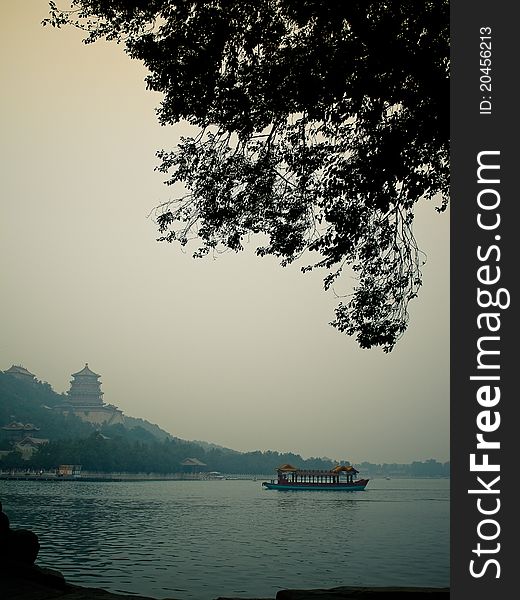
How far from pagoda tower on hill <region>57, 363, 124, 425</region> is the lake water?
199 feet

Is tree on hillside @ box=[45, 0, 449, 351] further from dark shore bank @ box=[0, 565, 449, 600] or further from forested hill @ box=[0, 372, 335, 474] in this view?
forested hill @ box=[0, 372, 335, 474]

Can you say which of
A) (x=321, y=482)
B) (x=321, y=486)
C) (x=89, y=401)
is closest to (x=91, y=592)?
(x=321, y=486)

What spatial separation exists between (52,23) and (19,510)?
124 feet

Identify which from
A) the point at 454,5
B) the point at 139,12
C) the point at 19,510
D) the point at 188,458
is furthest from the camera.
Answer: the point at 188,458

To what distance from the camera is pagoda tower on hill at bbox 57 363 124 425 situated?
107 m

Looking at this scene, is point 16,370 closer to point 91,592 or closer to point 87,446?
point 87,446

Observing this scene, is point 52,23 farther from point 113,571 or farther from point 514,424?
point 113,571

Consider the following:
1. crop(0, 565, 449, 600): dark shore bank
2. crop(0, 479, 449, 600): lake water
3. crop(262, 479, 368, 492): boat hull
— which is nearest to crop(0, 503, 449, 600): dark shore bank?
crop(0, 565, 449, 600): dark shore bank

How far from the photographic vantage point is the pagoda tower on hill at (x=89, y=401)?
106750mm

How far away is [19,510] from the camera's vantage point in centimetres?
3909

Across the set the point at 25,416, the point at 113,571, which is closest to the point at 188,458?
the point at 25,416

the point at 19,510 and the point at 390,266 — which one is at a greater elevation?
the point at 390,266

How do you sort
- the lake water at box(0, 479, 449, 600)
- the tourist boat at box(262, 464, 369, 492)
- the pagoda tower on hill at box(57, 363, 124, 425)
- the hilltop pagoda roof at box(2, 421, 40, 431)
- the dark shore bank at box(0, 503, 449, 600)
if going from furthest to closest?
the pagoda tower on hill at box(57, 363, 124, 425) < the hilltop pagoda roof at box(2, 421, 40, 431) < the tourist boat at box(262, 464, 369, 492) < the lake water at box(0, 479, 449, 600) < the dark shore bank at box(0, 503, 449, 600)

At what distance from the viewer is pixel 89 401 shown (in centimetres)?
10888
